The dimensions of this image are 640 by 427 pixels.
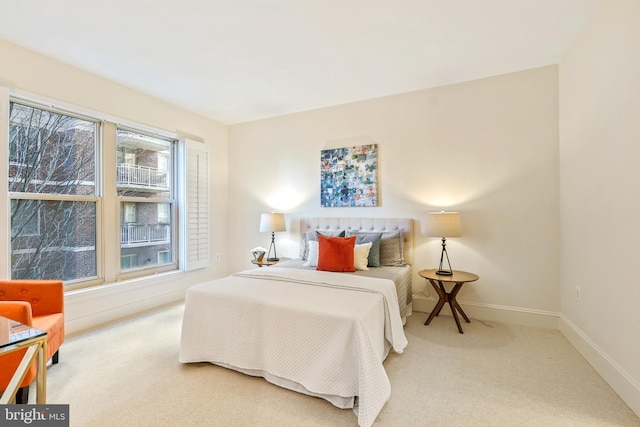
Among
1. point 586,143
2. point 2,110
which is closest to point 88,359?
point 2,110

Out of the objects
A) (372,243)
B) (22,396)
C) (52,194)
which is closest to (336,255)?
(372,243)

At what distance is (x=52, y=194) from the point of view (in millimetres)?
2791

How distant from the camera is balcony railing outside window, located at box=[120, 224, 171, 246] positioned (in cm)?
342

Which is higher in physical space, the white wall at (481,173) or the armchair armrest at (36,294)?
the white wall at (481,173)

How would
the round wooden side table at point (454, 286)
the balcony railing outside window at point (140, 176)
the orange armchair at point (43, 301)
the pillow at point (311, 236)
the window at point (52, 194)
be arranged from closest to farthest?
the orange armchair at point (43, 301) < the window at point (52, 194) < the round wooden side table at point (454, 286) < the balcony railing outside window at point (140, 176) < the pillow at point (311, 236)

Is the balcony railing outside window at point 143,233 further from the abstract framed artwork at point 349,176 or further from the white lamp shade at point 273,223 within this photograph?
the abstract framed artwork at point 349,176

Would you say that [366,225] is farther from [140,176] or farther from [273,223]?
[140,176]

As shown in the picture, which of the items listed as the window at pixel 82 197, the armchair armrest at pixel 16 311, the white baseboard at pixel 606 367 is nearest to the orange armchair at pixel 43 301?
the armchair armrest at pixel 16 311

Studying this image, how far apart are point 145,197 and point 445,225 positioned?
3.61m

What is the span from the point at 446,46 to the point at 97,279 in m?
4.23

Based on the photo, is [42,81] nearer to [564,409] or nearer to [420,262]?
[420,262]

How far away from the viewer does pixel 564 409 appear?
5.66 feet

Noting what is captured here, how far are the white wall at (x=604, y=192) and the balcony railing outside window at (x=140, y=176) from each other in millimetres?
4560

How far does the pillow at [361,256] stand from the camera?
3.06m
